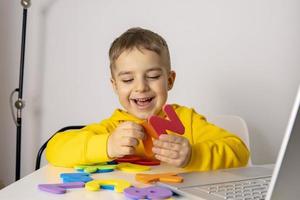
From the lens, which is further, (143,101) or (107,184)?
(143,101)

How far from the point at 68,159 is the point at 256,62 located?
1.08m

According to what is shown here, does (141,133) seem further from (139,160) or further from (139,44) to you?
(139,44)

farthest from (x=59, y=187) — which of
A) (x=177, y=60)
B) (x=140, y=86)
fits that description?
(x=177, y=60)

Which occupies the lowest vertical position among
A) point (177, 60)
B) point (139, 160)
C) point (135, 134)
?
point (139, 160)

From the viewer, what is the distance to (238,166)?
1008 millimetres

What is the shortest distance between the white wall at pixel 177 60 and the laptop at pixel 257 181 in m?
0.89

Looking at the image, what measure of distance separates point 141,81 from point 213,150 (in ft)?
0.95

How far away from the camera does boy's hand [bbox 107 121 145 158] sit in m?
0.83

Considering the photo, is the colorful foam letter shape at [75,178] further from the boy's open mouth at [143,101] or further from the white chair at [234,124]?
the white chair at [234,124]

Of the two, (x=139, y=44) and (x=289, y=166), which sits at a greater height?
(x=139, y=44)

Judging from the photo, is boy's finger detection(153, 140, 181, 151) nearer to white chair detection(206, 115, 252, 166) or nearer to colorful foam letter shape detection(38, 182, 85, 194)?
colorful foam letter shape detection(38, 182, 85, 194)

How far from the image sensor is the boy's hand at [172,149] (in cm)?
83

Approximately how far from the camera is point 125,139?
33.5 inches

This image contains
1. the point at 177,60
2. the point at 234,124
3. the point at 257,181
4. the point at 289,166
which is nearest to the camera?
the point at 289,166
